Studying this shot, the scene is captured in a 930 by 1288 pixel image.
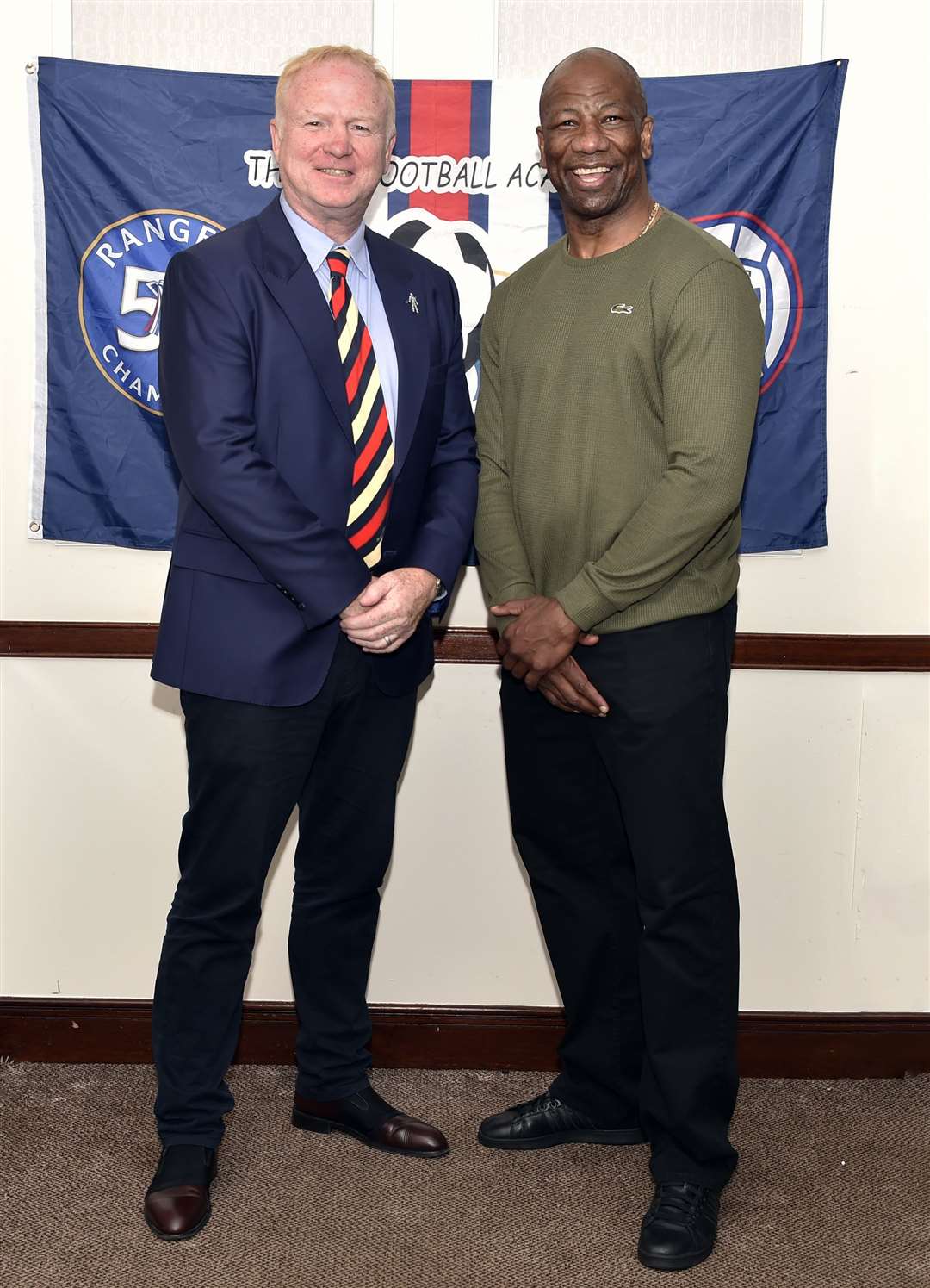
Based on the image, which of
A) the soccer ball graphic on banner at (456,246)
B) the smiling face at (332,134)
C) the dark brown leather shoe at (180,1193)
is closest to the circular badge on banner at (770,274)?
the soccer ball graphic on banner at (456,246)

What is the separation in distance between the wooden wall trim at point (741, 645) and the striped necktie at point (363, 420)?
591mm

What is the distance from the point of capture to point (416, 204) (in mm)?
2609

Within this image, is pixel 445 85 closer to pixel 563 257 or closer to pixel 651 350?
pixel 563 257

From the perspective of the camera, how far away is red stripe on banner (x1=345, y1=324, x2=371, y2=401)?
6.95ft

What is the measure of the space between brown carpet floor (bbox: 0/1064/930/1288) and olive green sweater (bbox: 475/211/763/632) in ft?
3.44

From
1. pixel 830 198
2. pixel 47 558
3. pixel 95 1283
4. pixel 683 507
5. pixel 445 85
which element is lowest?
pixel 95 1283

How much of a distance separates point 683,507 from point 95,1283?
155cm

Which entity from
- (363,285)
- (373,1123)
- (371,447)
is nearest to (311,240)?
(363,285)

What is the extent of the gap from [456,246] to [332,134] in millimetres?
578

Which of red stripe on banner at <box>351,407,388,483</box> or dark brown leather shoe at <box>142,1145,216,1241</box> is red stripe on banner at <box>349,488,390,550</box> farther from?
dark brown leather shoe at <box>142,1145,216,1241</box>

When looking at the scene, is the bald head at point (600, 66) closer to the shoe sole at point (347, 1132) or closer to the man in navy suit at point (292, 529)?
the man in navy suit at point (292, 529)

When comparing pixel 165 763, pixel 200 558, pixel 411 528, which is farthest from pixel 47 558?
pixel 411 528

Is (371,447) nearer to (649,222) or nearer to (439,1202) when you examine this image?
(649,222)

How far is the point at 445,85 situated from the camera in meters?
2.56
